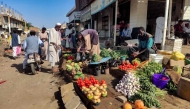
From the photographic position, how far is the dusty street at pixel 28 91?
4.32m

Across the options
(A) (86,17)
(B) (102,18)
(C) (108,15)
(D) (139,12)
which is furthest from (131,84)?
(A) (86,17)

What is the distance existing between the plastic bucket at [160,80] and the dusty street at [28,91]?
279 centimetres

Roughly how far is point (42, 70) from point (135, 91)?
5259 mm

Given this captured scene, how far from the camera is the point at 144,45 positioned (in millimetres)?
6199

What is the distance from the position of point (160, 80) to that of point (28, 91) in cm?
416

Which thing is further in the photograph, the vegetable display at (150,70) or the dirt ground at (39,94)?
the vegetable display at (150,70)

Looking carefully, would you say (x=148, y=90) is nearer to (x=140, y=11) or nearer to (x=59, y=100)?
(x=59, y=100)

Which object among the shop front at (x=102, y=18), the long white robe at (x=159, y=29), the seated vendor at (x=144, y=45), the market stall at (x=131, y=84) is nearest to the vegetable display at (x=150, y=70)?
the market stall at (x=131, y=84)

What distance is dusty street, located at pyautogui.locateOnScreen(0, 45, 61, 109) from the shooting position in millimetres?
4316

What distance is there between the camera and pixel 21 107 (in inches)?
164

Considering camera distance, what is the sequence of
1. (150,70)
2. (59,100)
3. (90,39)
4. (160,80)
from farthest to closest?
(90,39)
(150,70)
(59,100)
(160,80)

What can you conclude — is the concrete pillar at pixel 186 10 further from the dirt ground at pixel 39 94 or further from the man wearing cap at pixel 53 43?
the man wearing cap at pixel 53 43

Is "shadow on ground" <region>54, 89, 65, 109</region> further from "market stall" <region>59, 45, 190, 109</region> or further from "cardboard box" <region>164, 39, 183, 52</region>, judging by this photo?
"cardboard box" <region>164, 39, 183, 52</region>

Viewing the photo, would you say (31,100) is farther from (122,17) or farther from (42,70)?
(122,17)
